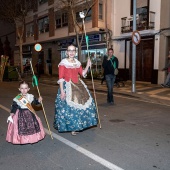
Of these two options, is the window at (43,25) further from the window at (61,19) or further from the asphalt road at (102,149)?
the asphalt road at (102,149)

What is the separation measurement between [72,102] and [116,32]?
15583 mm

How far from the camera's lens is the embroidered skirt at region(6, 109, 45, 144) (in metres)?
4.37

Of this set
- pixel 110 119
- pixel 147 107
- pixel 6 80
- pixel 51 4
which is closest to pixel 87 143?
pixel 110 119

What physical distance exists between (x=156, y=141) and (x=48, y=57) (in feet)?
81.4

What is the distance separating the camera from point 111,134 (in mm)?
5305

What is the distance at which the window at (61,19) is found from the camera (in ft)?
77.8

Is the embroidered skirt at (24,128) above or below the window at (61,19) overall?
below

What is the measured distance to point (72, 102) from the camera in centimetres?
486

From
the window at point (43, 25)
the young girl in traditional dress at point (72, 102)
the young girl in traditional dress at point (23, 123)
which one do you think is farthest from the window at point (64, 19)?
the young girl in traditional dress at point (23, 123)

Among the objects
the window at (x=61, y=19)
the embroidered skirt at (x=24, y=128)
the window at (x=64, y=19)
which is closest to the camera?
the embroidered skirt at (x=24, y=128)

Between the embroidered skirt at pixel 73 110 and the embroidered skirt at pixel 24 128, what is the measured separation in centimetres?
54

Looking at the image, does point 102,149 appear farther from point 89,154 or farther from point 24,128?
point 24,128

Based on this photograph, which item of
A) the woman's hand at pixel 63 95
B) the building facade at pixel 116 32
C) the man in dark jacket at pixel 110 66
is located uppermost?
the building facade at pixel 116 32

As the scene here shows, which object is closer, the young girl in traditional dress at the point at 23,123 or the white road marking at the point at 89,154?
the white road marking at the point at 89,154
